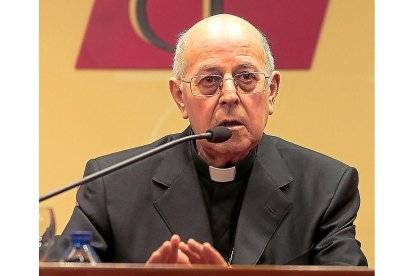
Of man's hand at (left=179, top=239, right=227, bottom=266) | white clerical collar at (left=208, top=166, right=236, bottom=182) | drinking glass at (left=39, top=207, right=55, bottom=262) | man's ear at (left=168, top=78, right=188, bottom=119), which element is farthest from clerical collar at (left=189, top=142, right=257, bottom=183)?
drinking glass at (left=39, top=207, right=55, bottom=262)

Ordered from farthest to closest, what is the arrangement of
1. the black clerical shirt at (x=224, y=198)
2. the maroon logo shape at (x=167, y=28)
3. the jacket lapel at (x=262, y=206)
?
the maroon logo shape at (x=167, y=28)
the black clerical shirt at (x=224, y=198)
the jacket lapel at (x=262, y=206)

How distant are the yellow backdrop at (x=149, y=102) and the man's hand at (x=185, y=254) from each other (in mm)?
1330

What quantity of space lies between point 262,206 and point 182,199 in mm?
246

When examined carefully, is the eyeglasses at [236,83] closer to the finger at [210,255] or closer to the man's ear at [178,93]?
the man's ear at [178,93]

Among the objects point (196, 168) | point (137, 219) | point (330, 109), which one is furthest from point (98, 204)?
point (330, 109)

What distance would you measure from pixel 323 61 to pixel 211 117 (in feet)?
2.60

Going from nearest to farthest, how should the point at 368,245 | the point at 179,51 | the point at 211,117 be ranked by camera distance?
the point at 211,117 → the point at 179,51 → the point at 368,245

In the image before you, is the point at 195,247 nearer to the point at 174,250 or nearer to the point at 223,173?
the point at 174,250

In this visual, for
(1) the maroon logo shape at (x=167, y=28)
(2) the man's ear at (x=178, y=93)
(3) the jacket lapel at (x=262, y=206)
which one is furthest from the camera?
(1) the maroon logo shape at (x=167, y=28)

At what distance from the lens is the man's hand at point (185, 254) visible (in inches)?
73.6

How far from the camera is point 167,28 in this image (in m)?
3.20

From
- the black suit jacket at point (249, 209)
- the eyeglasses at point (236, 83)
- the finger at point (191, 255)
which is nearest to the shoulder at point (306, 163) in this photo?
the black suit jacket at point (249, 209)

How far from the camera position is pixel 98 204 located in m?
2.58

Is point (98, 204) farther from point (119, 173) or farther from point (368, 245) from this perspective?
point (368, 245)
